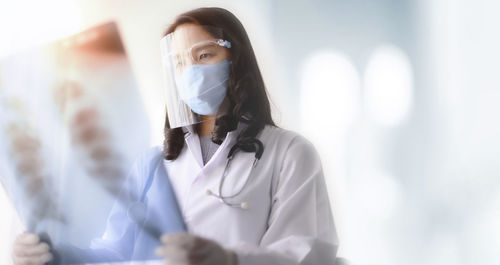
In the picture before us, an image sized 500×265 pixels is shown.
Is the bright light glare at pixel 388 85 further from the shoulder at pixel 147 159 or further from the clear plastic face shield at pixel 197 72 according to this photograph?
the shoulder at pixel 147 159

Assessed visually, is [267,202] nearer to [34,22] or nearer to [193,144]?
[193,144]

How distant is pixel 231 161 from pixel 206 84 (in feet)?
0.46

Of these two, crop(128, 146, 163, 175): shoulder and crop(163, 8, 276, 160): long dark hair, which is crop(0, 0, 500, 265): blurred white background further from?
crop(128, 146, 163, 175): shoulder

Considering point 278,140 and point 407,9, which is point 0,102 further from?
point 407,9

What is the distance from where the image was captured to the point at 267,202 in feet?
2.98

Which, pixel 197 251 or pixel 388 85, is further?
pixel 388 85

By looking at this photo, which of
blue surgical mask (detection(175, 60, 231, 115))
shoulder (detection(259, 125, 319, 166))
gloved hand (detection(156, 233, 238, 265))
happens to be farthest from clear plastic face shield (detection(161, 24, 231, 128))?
gloved hand (detection(156, 233, 238, 265))

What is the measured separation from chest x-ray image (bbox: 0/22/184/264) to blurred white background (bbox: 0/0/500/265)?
1.01 feet

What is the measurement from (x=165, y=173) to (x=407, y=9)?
53cm

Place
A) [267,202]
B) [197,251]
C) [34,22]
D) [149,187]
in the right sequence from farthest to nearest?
[34,22] < [149,187] < [267,202] < [197,251]

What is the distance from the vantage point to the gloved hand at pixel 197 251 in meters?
0.80

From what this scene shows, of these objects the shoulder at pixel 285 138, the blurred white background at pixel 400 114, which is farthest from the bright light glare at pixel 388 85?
the shoulder at pixel 285 138

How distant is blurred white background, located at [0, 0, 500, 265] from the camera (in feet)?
2.97

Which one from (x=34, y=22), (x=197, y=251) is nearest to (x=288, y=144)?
(x=197, y=251)
